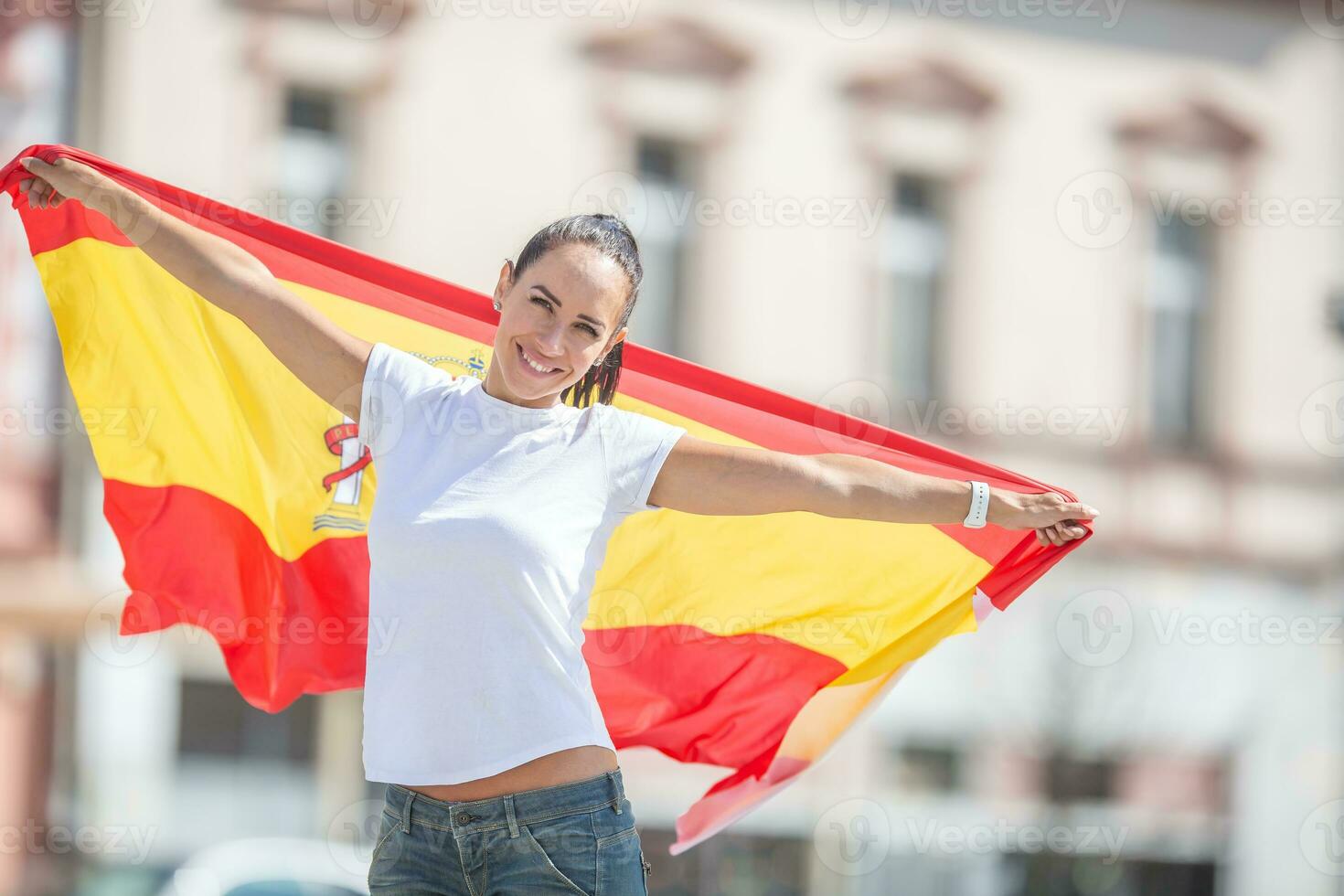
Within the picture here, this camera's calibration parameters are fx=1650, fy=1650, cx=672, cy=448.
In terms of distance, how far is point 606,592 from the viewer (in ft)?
14.0

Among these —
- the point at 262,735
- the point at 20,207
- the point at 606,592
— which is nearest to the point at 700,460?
the point at 606,592

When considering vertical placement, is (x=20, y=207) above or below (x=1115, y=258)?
below

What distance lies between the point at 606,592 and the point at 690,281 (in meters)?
9.90

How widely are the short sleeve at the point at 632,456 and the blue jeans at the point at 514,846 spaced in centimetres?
54

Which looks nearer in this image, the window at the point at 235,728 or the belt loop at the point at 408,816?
the belt loop at the point at 408,816

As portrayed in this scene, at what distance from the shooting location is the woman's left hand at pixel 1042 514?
3.49m

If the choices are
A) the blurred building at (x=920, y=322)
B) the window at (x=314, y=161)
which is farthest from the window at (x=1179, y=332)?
the window at (x=314, y=161)

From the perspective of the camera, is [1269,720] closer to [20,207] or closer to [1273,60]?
[1273,60]

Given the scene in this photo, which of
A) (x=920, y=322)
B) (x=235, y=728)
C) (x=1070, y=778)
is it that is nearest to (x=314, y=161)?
(x=235, y=728)

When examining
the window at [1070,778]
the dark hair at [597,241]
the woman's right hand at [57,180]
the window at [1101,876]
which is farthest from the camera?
the window at [1070,778]

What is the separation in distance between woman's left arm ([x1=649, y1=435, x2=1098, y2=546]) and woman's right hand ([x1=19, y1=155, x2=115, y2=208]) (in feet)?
4.58

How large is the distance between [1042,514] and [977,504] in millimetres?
222

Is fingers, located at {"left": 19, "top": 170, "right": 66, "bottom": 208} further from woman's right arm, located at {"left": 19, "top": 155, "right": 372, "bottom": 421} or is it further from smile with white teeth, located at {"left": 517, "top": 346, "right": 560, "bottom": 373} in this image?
smile with white teeth, located at {"left": 517, "top": 346, "right": 560, "bottom": 373}

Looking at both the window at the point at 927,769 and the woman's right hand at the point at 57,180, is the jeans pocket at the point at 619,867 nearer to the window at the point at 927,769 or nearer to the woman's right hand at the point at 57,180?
the woman's right hand at the point at 57,180
